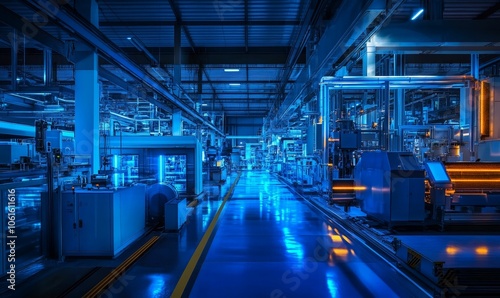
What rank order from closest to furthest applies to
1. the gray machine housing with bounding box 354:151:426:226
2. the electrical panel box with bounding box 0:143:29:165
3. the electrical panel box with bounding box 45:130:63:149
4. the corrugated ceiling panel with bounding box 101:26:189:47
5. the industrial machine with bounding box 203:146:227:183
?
the gray machine housing with bounding box 354:151:426:226 → the electrical panel box with bounding box 45:130:63:149 → the electrical panel box with bounding box 0:143:29:165 → the corrugated ceiling panel with bounding box 101:26:189:47 → the industrial machine with bounding box 203:146:227:183

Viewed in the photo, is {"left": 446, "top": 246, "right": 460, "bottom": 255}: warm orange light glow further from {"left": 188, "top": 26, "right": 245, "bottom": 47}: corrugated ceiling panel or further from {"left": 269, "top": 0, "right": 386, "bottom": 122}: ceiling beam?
{"left": 188, "top": 26, "right": 245, "bottom": 47}: corrugated ceiling panel

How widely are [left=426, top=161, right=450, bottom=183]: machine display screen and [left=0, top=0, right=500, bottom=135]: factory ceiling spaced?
334cm

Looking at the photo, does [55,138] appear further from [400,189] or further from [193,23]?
[400,189]

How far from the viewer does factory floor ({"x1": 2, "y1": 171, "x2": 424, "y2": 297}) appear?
439 centimetres

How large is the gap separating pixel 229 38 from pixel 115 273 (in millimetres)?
10708

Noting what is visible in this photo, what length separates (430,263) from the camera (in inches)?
174

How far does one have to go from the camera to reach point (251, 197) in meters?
14.3

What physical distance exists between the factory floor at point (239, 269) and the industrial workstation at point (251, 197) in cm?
4

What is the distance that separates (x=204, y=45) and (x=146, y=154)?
18.3 ft

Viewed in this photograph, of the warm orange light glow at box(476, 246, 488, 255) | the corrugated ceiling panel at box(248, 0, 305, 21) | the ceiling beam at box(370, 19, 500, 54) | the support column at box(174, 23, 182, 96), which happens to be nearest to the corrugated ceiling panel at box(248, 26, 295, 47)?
the corrugated ceiling panel at box(248, 0, 305, 21)

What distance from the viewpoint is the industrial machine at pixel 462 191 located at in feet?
23.0

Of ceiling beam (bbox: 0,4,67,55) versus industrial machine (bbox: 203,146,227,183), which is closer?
ceiling beam (bbox: 0,4,67,55)

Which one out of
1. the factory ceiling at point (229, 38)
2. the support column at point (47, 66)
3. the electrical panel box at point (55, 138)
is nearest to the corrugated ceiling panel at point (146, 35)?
the factory ceiling at point (229, 38)

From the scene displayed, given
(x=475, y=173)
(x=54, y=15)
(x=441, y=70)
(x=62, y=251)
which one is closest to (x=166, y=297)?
(x=62, y=251)
